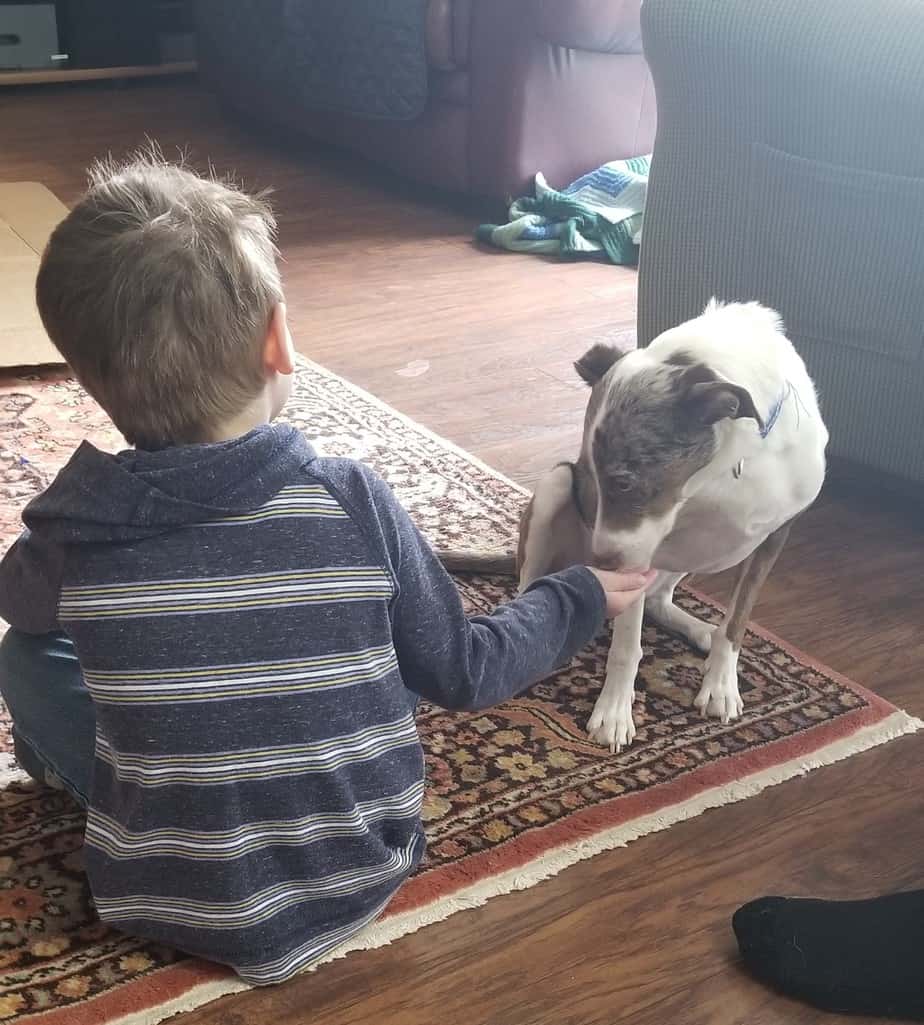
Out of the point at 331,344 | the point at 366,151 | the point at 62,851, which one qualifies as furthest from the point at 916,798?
the point at 366,151

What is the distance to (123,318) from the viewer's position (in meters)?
Answer: 1.14

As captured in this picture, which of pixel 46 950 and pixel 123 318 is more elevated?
pixel 123 318

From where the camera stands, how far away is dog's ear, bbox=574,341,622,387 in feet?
5.85

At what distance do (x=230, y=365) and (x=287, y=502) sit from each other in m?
0.14

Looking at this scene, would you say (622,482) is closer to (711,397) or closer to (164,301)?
(711,397)

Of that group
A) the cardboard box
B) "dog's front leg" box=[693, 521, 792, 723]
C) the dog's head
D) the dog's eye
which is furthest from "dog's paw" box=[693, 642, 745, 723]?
the cardboard box

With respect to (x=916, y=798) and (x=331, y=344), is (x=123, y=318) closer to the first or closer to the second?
(x=916, y=798)

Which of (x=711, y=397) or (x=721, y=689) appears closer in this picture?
(x=711, y=397)

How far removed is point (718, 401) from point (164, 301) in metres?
0.72

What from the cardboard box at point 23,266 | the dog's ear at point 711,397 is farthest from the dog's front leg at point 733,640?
the cardboard box at point 23,266

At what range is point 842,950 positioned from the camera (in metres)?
1.44

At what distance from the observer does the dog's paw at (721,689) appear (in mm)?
1897

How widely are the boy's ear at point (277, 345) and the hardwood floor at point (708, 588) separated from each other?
666mm

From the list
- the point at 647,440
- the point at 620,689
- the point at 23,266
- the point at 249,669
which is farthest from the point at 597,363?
the point at 23,266
